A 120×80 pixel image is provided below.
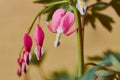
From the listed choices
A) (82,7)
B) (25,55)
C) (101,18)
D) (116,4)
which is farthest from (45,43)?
(82,7)

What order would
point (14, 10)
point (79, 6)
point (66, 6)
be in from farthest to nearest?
point (14, 10), point (66, 6), point (79, 6)

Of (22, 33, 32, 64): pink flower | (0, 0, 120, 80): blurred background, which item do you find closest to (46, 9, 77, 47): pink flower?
(22, 33, 32, 64): pink flower

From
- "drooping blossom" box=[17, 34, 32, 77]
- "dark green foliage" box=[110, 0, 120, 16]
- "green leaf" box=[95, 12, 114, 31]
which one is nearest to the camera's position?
"drooping blossom" box=[17, 34, 32, 77]

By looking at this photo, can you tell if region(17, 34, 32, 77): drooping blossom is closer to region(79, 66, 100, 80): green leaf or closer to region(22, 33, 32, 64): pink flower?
region(22, 33, 32, 64): pink flower

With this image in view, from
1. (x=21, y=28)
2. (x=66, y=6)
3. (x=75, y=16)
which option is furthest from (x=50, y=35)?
(x=75, y=16)

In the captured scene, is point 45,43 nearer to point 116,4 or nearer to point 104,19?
point 104,19

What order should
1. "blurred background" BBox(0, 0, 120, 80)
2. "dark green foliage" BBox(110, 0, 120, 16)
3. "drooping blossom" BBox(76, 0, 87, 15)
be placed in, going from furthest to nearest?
1. "blurred background" BBox(0, 0, 120, 80)
2. "dark green foliage" BBox(110, 0, 120, 16)
3. "drooping blossom" BBox(76, 0, 87, 15)

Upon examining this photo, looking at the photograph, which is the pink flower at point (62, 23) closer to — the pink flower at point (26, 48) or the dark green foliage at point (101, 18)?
the pink flower at point (26, 48)

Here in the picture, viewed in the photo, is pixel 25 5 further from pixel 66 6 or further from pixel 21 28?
pixel 66 6
